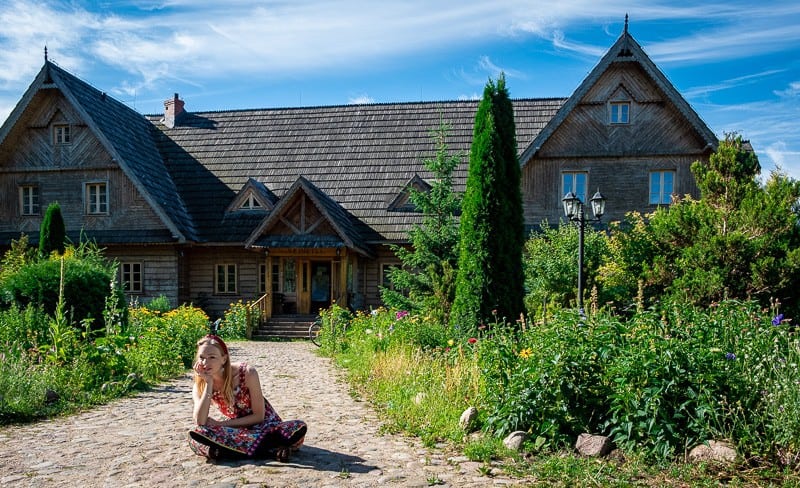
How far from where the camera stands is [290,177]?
2294 centimetres

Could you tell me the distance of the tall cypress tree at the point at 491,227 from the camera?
1217cm

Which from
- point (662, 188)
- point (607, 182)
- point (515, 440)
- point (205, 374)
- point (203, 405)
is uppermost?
point (607, 182)

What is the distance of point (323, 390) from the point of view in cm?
991

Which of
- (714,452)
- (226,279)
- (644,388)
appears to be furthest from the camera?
(226,279)

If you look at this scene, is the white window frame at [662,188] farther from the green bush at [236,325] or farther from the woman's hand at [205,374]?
the woman's hand at [205,374]

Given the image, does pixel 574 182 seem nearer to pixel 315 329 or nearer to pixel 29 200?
pixel 315 329

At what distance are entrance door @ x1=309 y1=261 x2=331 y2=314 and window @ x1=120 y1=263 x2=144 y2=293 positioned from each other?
5.62 meters

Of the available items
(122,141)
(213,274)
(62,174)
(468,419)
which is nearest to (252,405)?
(468,419)

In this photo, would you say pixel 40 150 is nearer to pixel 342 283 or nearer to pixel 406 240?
pixel 342 283

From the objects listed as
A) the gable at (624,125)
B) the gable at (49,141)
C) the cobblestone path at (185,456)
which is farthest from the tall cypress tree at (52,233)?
the gable at (624,125)

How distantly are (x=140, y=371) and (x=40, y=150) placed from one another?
14.8 meters

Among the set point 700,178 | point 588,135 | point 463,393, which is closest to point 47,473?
point 463,393

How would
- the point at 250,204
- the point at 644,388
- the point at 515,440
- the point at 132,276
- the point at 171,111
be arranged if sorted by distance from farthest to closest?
1. the point at 171,111
2. the point at 250,204
3. the point at 132,276
4. the point at 515,440
5. the point at 644,388

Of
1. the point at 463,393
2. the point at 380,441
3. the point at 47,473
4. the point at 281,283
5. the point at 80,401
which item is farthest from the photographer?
the point at 281,283
